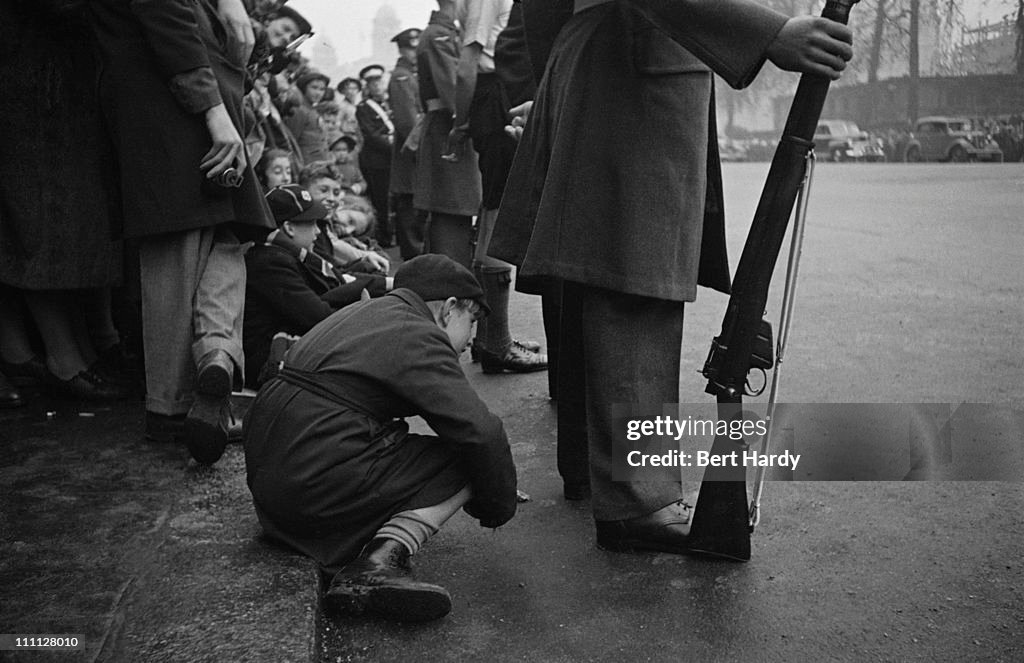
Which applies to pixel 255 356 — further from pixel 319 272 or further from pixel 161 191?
pixel 161 191

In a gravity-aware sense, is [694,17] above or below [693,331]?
above

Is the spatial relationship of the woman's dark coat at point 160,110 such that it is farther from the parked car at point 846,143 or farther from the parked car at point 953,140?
the parked car at point 846,143

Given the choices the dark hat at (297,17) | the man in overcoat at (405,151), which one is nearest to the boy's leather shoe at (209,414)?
the dark hat at (297,17)

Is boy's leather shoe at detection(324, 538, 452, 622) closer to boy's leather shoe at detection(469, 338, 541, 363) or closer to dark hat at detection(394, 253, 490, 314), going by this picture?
dark hat at detection(394, 253, 490, 314)

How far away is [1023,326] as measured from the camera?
5578 millimetres

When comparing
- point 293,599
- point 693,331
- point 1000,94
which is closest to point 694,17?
point 293,599

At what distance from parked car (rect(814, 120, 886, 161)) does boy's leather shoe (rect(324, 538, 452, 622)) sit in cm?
1901

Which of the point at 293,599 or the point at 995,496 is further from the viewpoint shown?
the point at 995,496

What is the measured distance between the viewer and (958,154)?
12.8 meters

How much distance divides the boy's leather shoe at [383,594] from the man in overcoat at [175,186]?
98 cm

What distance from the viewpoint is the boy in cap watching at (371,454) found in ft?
8.20

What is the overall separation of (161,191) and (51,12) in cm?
89

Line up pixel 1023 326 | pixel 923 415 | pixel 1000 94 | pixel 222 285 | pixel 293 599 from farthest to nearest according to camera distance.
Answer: pixel 1000 94 → pixel 1023 326 → pixel 923 415 → pixel 222 285 → pixel 293 599

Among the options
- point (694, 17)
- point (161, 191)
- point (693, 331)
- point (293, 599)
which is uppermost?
point (694, 17)
